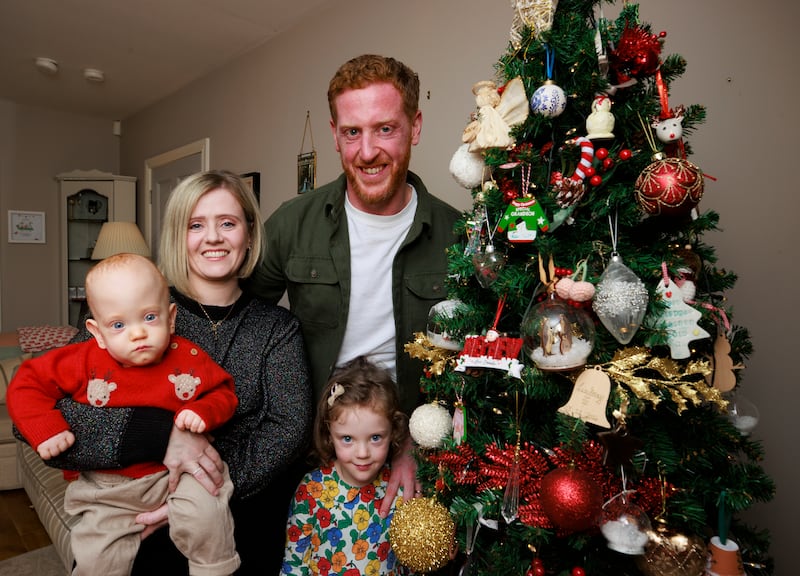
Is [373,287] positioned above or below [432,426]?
A: above

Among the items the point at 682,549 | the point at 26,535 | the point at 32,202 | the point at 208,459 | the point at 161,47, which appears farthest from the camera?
the point at 32,202

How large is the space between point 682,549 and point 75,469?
4.00 feet

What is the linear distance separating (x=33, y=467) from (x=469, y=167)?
2650 millimetres

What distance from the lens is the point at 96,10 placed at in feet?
10.2

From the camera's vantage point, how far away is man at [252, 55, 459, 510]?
1.50 m

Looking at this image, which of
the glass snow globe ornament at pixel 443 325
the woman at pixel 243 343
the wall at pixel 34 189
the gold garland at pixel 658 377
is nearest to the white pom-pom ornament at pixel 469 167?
the glass snow globe ornament at pixel 443 325

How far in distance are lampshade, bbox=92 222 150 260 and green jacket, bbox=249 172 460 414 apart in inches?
136

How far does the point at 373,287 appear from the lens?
158 centimetres

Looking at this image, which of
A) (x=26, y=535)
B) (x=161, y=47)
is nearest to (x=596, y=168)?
(x=26, y=535)

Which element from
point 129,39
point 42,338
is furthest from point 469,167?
point 42,338

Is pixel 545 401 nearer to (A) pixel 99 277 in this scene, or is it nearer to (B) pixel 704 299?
(B) pixel 704 299

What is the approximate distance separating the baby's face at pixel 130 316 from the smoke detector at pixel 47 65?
12.7 feet

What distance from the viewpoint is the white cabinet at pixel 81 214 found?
5.18 meters

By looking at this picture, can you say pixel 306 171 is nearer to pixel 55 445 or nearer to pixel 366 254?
pixel 366 254
